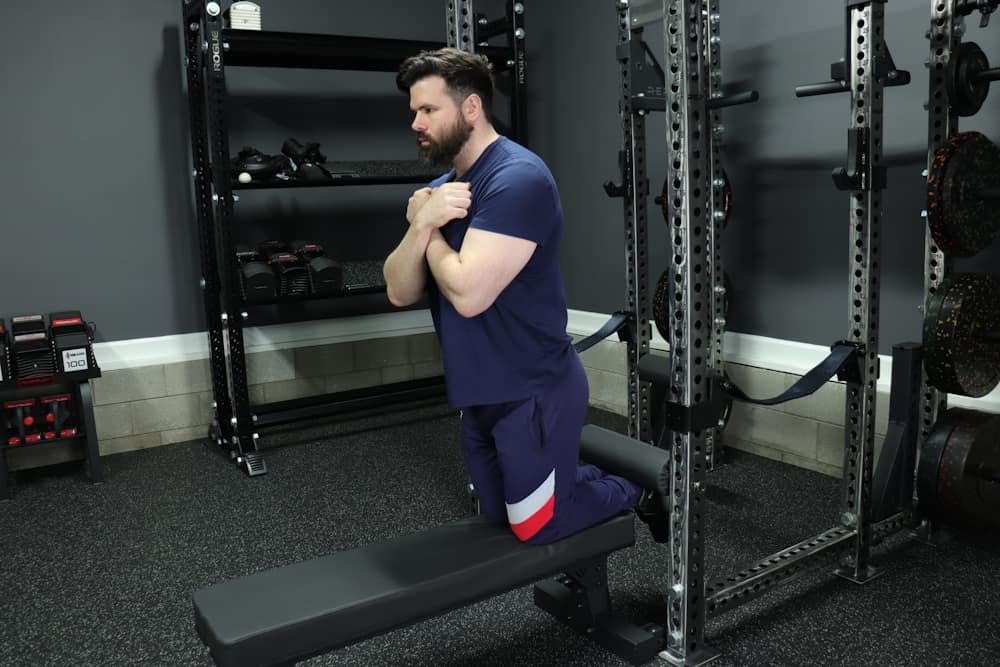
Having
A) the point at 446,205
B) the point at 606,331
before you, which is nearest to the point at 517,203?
the point at 446,205

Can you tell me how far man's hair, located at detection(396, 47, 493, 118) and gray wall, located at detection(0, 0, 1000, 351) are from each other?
202 centimetres

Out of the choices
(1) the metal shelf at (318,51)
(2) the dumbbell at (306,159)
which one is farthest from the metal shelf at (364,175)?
(1) the metal shelf at (318,51)

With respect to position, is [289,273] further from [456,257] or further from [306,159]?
[456,257]

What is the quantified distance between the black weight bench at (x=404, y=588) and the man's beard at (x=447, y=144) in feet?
3.02

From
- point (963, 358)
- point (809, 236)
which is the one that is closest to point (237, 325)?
point (809, 236)

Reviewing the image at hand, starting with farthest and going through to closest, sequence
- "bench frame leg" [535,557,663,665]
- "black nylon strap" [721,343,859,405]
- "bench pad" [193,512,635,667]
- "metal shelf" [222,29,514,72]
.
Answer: "metal shelf" [222,29,514,72], "black nylon strap" [721,343,859,405], "bench frame leg" [535,557,663,665], "bench pad" [193,512,635,667]

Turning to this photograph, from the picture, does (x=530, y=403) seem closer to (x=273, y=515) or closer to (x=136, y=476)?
(x=273, y=515)

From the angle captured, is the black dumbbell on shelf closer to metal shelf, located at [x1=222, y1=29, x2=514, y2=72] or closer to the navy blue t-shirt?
metal shelf, located at [x1=222, y1=29, x2=514, y2=72]

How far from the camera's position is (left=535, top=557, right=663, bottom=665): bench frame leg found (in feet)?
7.21

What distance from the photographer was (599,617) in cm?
231

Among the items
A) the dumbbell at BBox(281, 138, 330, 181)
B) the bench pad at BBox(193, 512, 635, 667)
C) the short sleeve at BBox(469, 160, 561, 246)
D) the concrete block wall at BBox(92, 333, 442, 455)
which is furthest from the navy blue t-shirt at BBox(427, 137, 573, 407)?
the concrete block wall at BBox(92, 333, 442, 455)

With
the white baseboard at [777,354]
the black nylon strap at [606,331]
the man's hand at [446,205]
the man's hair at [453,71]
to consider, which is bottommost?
the white baseboard at [777,354]

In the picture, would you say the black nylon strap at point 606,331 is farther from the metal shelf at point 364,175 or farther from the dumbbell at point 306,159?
the dumbbell at point 306,159

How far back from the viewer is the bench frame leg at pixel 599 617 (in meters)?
2.20
